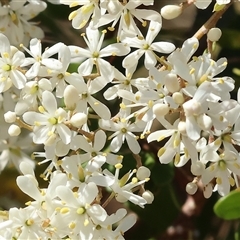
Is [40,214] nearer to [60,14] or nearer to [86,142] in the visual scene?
[86,142]

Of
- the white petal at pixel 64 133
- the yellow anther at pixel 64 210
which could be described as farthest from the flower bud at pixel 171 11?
the yellow anther at pixel 64 210

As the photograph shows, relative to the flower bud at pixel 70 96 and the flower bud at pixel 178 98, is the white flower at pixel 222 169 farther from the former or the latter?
the flower bud at pixel 70 96

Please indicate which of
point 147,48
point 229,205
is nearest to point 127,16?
point 147,48

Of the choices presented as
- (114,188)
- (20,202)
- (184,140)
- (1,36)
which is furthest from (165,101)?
(20,202)

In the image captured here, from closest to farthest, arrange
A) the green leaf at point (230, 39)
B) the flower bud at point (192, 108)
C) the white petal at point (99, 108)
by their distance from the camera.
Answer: the flower bud at point (192, 108) < the white petal at point (99, 108) < the green leaf at point (230, 39)

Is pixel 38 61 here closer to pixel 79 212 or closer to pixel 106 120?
pixel 106 120

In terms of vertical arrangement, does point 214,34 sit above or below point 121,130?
above

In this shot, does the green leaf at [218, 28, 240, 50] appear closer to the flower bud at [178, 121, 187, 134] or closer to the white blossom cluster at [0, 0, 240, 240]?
the white blossom cluster at [0, 0, 240, 240]
